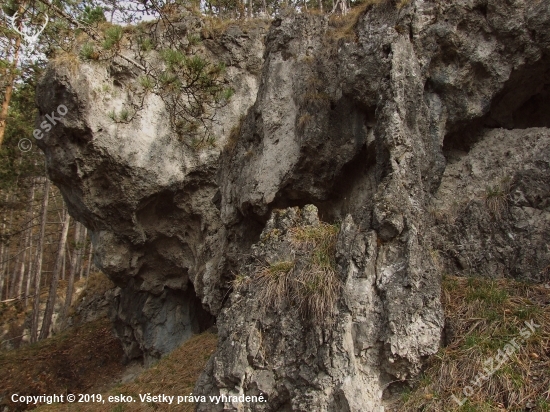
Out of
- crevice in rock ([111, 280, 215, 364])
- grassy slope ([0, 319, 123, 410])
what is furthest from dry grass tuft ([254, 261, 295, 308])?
grassy slope ([0, 319, 123, 410])

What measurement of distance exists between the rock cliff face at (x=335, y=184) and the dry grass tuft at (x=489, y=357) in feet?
0.94

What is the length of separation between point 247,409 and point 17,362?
39.6 feet

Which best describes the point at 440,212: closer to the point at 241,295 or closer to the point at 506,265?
the point at 506,265

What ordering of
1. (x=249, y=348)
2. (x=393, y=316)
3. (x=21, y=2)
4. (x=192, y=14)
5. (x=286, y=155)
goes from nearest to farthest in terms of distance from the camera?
(x=393, y=316) < (x=249, y=348) < (x=21, y=2) < (x=286, y=155) < (x=192, y=14)

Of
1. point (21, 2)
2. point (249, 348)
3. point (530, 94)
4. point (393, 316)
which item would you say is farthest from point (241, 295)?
point (530, 94)

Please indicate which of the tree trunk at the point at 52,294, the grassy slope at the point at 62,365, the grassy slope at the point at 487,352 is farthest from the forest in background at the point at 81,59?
the grassy slope at the point at 487,352

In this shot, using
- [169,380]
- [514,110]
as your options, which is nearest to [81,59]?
[169,380]

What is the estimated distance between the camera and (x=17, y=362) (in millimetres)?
13438

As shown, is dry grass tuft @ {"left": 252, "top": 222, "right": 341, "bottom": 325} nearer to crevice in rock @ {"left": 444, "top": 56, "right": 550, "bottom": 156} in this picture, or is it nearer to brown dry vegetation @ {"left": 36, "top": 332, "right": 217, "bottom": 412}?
brown dry vegetation @ {"left": 36, "top": 332, "right": 217, "bottom": 412}

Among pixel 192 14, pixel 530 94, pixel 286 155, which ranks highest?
pixel 192 14

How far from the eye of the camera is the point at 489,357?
433 cm

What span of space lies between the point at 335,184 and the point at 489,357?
4.43 metres

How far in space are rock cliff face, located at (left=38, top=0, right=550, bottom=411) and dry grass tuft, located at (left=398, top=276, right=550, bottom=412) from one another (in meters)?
0.29

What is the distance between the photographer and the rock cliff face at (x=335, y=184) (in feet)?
14.9
